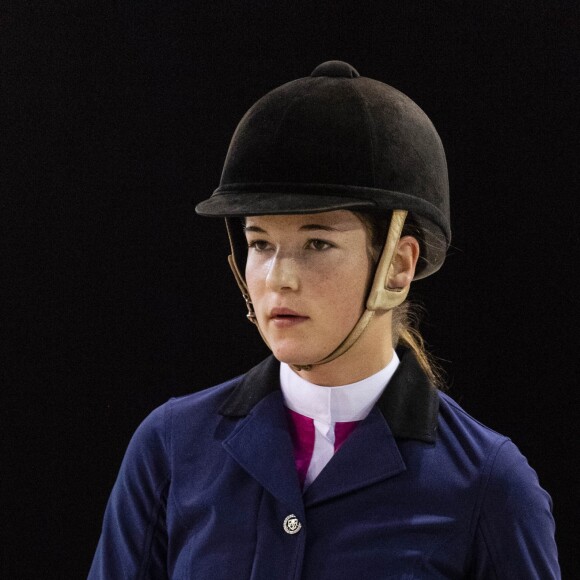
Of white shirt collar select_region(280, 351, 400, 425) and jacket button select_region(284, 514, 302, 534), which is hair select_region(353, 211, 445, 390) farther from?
jacket button select_region(284, 514, 302, 534)

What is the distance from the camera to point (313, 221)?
6.35ft

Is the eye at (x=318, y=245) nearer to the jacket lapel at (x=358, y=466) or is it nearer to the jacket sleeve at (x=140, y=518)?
the jacket lapel at (x=358, y=466)

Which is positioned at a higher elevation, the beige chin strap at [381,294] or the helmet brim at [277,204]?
the helmet brim at [277,204]

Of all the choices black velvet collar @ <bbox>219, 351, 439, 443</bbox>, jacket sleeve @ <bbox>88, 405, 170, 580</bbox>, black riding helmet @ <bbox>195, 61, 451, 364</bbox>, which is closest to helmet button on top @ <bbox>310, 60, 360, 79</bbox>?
black riding helmet @ <bbox>195, 61, 451, 364</bbox>

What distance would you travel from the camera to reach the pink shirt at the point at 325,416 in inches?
81.0

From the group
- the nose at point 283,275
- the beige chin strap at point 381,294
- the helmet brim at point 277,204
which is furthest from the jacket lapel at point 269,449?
the helmet brim at point 277,204

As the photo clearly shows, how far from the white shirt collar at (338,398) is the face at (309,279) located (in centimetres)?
11

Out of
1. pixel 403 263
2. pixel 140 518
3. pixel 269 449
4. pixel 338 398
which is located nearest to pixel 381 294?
pixel 403 263

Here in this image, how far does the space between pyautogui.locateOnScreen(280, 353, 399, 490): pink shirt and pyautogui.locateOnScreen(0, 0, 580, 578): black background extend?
2.11ft

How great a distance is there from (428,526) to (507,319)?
0.79m

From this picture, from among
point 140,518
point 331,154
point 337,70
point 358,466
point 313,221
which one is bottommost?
point 140,518

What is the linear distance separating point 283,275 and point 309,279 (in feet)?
0.15

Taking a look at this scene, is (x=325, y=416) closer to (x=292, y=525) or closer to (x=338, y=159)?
(x=292, y=525)

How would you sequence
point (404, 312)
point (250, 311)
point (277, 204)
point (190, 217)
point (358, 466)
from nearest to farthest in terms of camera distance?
point (277, 204), point (358, 466), point (250, 311), point (404, 312), point (190, 217)
